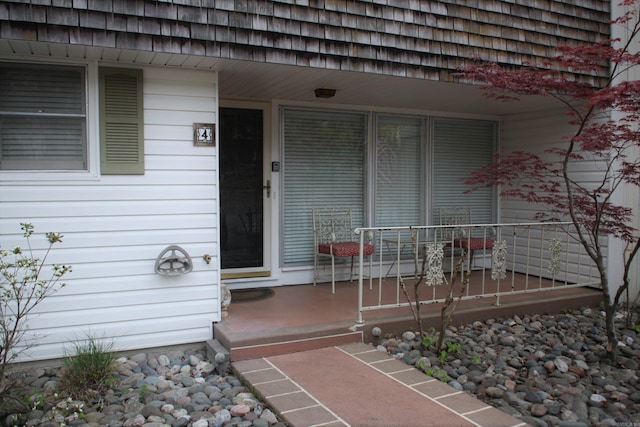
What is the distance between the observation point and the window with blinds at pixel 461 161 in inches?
242

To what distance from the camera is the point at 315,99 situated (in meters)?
5.27

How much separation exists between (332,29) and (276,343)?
240 centimetres

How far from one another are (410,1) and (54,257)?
3.40 metres

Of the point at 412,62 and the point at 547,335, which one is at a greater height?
the point at 412,62

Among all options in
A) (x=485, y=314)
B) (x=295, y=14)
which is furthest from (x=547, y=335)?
(x=295, y=14)

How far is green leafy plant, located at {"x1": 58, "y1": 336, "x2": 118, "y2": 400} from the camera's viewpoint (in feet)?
9.96

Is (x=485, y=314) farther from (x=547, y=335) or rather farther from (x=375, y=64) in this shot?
(x=375, y=64)

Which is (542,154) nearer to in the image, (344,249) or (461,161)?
(461,161)

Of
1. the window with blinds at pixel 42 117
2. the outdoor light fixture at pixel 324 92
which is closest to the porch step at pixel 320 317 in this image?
the window with blinds at pixel 42 117

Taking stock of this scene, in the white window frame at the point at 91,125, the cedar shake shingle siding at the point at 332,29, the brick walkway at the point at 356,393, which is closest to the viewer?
the brick walkway at the point at 356,393

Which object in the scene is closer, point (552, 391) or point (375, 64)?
point (552, 391)

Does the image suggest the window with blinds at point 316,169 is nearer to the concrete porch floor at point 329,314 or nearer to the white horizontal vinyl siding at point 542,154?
the concrete porch floor at point 329,314

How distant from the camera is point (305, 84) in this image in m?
4.53

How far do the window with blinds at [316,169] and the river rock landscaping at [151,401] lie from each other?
2.12m
